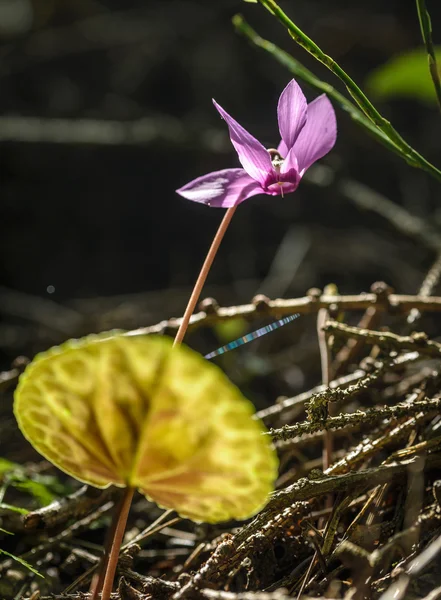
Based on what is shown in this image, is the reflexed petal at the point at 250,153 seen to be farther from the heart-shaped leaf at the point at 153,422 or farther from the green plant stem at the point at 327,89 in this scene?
the heart-shaped leaf at the point at 153,422

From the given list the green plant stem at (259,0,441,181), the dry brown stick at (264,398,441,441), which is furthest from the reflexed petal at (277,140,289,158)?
the dry brown stick at (264,398,441,441)

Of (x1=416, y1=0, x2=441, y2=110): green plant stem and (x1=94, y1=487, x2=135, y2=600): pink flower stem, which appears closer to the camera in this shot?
(x1=94, y1=487, x2=135, y2=600): pink flower stem

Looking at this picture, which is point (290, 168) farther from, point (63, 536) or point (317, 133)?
point (63, 536)

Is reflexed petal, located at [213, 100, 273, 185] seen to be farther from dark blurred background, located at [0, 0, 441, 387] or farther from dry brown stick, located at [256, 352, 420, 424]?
dark blurred background, located at [0, 0, 441, 387]

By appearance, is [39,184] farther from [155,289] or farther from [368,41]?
[368,41]

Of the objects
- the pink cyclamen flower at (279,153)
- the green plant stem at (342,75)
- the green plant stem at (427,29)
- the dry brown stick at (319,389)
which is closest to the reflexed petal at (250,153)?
the pink cyclamen flower at (279,153)

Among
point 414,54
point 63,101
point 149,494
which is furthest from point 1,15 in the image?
point 149,494

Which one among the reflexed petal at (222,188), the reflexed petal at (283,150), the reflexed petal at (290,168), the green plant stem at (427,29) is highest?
the green plant stem at (427,29)
